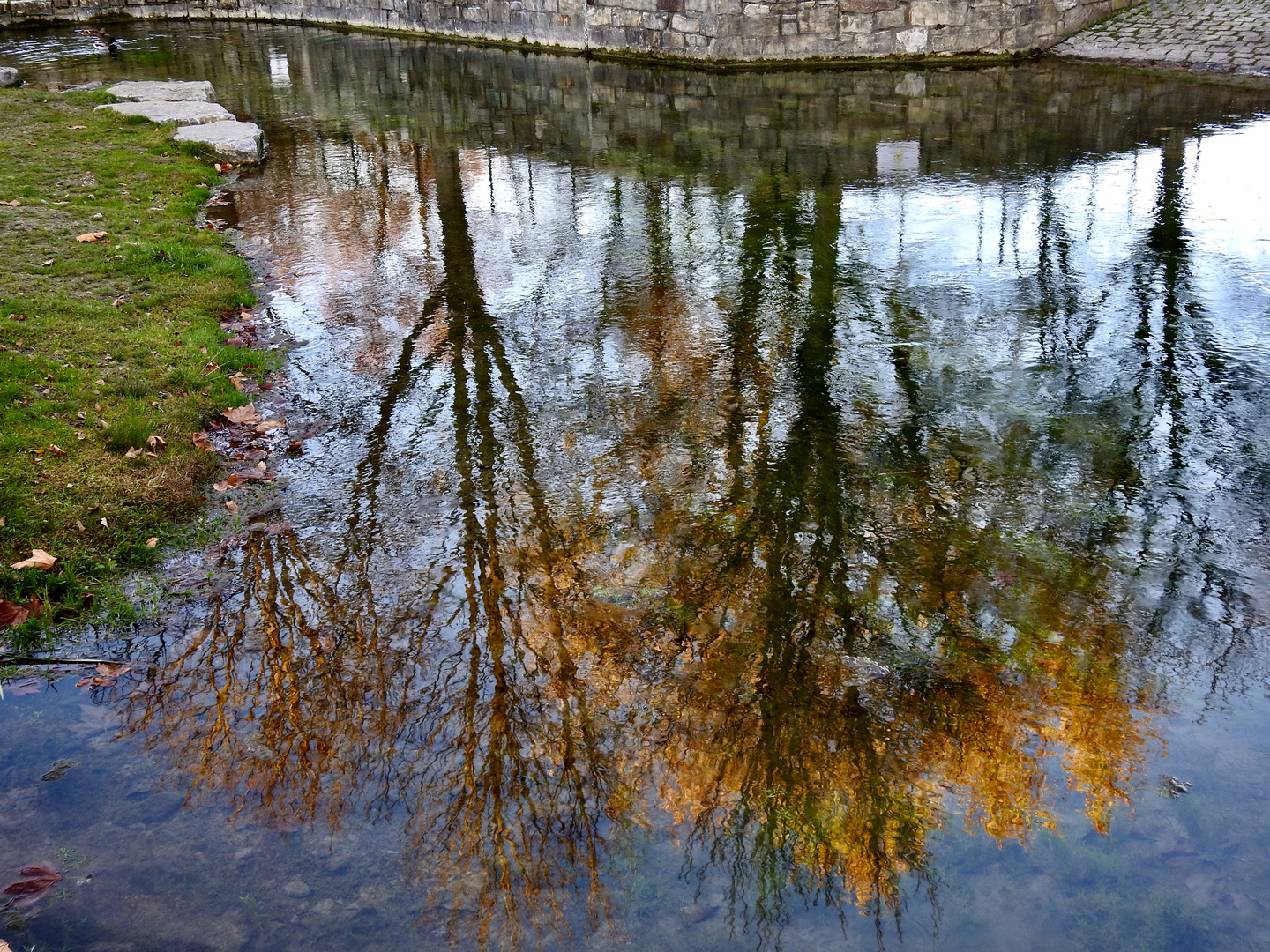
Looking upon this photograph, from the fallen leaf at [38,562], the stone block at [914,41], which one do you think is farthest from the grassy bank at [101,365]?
the stone block at [914,41]

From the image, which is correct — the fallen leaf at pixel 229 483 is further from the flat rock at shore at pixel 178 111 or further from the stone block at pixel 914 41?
the stone block at pixel 914 41

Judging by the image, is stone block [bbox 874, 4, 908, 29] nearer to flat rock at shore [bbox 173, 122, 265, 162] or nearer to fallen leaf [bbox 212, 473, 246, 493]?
flat rock at shore [bbox 173, 122, 265, 162]

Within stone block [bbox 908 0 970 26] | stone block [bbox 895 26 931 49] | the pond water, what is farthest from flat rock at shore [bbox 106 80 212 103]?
stone block [bbox 908 0 970 26]

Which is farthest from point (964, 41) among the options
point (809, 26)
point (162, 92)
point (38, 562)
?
point (38, 562)

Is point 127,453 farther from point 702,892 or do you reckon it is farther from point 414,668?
point 702,892

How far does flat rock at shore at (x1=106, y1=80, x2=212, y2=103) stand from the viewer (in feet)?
52.8

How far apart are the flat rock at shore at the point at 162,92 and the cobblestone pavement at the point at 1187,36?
47.5 feet

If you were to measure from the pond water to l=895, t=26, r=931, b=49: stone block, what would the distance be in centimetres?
1016

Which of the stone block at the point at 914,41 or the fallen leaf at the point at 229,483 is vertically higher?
the stone block at the point at 914,41

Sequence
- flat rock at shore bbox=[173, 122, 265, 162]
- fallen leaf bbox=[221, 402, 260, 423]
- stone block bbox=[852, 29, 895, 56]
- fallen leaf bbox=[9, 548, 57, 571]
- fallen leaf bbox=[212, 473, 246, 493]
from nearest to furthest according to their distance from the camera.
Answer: fallen leaf bbox=[9, 548, 57, 571]
fallen leaf bbox=[212, 473, 246, 493]
fallen leaf bbox=[221, 402, 260, 423]
flat rock at shore bbox=[173, 122, 265, 162]
stone block bbox=[852, 29, 895, 56]

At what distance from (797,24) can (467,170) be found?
9.08m

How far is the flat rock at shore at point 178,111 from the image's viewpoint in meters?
14.4

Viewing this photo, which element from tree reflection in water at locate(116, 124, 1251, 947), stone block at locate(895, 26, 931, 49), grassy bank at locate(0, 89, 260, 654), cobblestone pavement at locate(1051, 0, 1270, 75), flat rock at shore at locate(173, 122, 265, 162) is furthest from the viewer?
stone block at locate(895, 26, 931, 49)

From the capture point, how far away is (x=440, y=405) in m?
6.53
